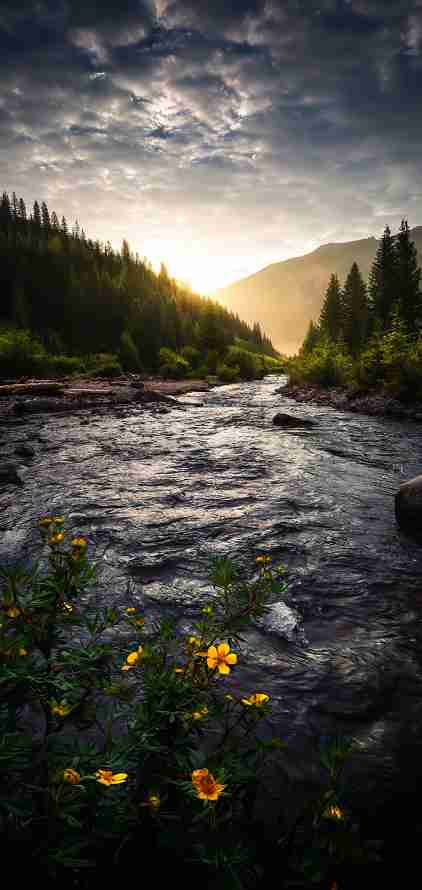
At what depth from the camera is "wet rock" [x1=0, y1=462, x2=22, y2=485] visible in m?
6.02

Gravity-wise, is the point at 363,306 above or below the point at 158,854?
above

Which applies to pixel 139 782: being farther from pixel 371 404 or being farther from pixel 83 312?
pixel 83 312

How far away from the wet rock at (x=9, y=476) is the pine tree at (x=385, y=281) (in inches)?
1575

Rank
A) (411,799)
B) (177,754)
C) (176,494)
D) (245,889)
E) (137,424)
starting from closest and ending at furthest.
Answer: (245,889), (177,754), (411,799), (176,494), (137,424)

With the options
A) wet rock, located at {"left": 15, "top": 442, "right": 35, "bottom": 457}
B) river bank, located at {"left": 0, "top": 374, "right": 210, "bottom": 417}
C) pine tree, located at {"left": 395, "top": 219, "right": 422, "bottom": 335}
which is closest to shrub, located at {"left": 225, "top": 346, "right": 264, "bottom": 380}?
pine tree, located at {"left": 395, "top": 219, "right": 422, "bottom": 335}

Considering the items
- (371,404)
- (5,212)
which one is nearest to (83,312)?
(5,212)

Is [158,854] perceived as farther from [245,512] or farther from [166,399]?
[166,399]

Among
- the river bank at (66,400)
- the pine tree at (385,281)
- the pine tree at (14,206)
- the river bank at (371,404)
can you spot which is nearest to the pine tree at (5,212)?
the pine tree at (14,206)

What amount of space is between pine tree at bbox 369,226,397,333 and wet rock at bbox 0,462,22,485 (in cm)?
4000

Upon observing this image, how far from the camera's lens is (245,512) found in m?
4.84

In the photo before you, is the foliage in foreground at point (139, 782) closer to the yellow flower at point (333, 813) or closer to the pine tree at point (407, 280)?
the yellow flower at point (333, 813)

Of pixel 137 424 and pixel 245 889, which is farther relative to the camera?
pixel 137 424

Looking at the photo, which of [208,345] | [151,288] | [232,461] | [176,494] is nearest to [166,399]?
[232,461]

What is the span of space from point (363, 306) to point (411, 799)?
5353 cm
